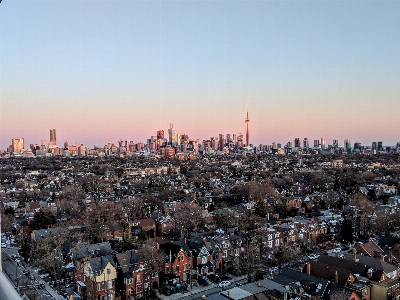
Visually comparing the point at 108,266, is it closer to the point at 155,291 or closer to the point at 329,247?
the point at 155,291

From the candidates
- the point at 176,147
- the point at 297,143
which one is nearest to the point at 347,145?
the point at 297,143

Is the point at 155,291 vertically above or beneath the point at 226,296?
beneath

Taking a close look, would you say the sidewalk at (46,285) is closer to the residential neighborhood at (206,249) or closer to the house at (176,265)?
the residential neighborhood at (206,249)

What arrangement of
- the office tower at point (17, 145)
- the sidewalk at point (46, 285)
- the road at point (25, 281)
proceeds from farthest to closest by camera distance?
1. the office tower at point (17, 145)
2. the sidewalk at point (46, 285)
3. the road at point (25, 281)

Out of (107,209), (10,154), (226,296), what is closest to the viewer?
(226,296)

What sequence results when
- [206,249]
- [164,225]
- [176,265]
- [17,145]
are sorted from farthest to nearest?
[17,145] < [164,225] < [206,249] < [176,265]

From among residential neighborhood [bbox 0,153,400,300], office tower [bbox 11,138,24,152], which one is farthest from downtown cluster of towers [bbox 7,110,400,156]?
residential neighborhood [bbox 0,153,400,300]

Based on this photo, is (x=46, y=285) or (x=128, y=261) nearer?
(x=128, y=261)

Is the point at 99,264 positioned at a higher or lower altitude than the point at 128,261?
higher

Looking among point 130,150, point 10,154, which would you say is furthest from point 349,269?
point 130,150

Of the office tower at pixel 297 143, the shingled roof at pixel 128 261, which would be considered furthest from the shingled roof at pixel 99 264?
the office tower at pixel 297 143

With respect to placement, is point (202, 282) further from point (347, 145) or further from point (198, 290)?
point (347, 145)
